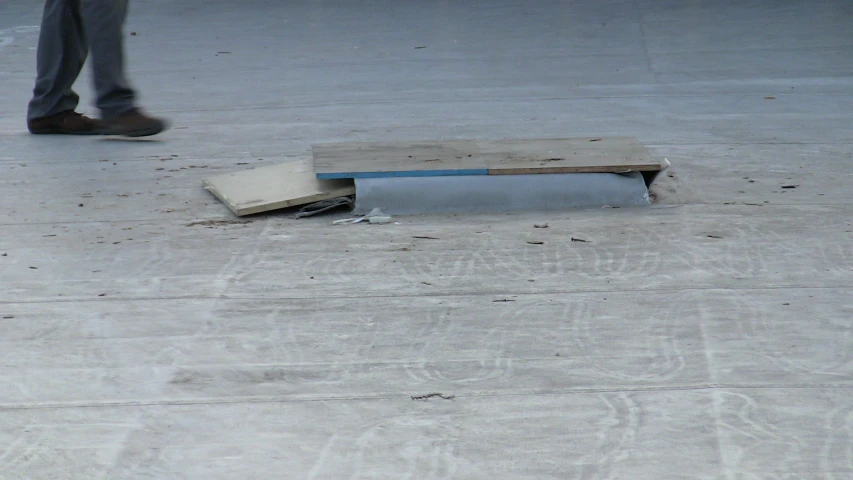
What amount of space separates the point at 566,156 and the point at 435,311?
1137mm

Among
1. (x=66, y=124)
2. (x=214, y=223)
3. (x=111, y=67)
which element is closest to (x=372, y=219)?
(x=214, y=223)

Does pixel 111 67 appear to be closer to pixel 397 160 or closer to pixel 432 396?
pixel 397 160

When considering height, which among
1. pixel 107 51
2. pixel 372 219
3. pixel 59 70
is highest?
pixel 107 51

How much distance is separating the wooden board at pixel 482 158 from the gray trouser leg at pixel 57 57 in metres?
1.30

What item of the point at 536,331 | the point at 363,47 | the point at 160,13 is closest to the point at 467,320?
the point at 536,331

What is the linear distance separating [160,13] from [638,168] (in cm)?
591

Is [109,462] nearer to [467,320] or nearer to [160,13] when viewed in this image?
[467,320]

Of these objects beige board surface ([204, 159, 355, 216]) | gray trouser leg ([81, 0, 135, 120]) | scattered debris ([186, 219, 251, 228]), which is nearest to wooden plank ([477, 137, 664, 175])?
beige board surface ([204, 159, 355, 216])

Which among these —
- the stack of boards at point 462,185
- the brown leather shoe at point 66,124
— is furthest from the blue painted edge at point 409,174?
the brown leather shoe at point 66,124

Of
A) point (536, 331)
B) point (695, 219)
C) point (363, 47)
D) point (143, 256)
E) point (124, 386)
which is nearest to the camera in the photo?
point (124, 386)

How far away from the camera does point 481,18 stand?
7.43m

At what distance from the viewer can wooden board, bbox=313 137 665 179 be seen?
9.87 feet

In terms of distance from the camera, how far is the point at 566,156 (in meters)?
3.17

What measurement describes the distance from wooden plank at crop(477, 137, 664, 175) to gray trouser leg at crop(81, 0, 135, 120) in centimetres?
131
